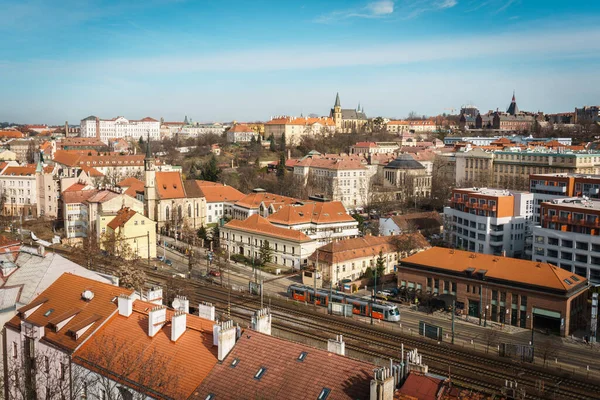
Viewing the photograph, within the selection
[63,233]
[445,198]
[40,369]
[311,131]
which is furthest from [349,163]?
[40,369]

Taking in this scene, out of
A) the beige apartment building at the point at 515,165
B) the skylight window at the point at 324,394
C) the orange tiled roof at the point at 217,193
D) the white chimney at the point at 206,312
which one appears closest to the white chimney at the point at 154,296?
the white chimney at the point at 206,312

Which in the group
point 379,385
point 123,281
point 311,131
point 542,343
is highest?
point 311,131

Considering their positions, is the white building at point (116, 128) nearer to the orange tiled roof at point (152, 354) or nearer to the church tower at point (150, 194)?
the church tower at point (150, 194)

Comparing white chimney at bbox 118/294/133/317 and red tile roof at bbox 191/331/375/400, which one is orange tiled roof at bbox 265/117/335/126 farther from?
red tile roof at bbox 191/331/375/400

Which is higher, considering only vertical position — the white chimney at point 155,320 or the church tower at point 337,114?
the church tower at point 337,114

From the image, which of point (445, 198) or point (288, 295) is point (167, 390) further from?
point (445, 198)

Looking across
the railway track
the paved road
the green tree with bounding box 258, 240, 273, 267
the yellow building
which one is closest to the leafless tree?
the railway track

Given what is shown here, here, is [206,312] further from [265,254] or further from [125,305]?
[265,254]
